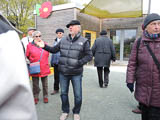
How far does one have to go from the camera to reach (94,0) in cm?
688

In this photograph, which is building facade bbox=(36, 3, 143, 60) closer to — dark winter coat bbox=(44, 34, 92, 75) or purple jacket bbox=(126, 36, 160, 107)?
dark winter coat bbox=(44, 34, 92, 75)

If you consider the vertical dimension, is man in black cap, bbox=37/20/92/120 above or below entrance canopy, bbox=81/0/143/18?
below

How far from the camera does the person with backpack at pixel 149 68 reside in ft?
6.42

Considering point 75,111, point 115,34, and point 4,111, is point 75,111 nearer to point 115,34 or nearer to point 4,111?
point 4,111

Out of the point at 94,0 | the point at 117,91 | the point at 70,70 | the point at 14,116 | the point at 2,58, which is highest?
the point at 94,0

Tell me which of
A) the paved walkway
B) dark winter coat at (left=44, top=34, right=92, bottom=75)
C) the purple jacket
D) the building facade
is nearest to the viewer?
the purple jacket

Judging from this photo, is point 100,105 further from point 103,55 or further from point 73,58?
point 103,55

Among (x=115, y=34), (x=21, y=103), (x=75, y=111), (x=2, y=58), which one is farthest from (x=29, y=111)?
(x=115, y=34)

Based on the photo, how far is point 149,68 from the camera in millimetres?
1982

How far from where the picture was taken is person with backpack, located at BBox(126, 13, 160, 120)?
1957 millimetres

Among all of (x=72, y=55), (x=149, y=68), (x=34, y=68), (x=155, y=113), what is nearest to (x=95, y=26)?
(x=34, y=68)

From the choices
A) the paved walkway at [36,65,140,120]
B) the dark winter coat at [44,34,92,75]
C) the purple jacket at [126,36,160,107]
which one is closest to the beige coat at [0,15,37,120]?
the purple jacket at [126,36,160,107]

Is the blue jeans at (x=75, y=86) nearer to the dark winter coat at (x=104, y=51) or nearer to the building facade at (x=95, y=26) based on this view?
the dark winter coat at (x=104, y=51)

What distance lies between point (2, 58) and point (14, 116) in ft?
0.75
